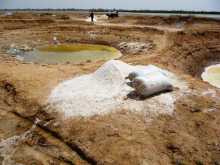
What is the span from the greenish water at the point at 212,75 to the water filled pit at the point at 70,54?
509cm

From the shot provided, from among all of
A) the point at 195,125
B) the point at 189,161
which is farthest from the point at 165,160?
the point at 195,125

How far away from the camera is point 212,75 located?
44.5 ft

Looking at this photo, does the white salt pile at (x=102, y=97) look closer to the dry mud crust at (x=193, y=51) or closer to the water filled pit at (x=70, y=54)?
the dry mud crust at (x=193, y=51)

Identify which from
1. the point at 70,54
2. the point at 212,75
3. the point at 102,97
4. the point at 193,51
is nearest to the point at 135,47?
the point at 193,51

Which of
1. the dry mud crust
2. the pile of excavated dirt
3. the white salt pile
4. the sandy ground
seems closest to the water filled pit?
the pile of excavated dirt

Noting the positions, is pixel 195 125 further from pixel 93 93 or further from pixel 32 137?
pixel 32 137

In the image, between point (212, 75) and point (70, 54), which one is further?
point (70, 54)

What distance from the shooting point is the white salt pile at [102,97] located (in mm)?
7453

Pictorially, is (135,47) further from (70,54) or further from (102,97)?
(102,97)

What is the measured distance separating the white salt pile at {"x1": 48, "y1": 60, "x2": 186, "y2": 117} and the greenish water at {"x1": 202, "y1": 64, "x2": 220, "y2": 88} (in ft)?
13.1

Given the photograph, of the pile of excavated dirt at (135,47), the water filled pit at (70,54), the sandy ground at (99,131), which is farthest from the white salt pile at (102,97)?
the pile of excavated dirt at (135,47)

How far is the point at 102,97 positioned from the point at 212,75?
7.78 metres

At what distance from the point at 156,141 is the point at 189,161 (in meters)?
0.86

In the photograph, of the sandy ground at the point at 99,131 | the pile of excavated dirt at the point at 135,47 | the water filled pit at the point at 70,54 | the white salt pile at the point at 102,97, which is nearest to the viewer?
the sandy ground at the point at 99,131
